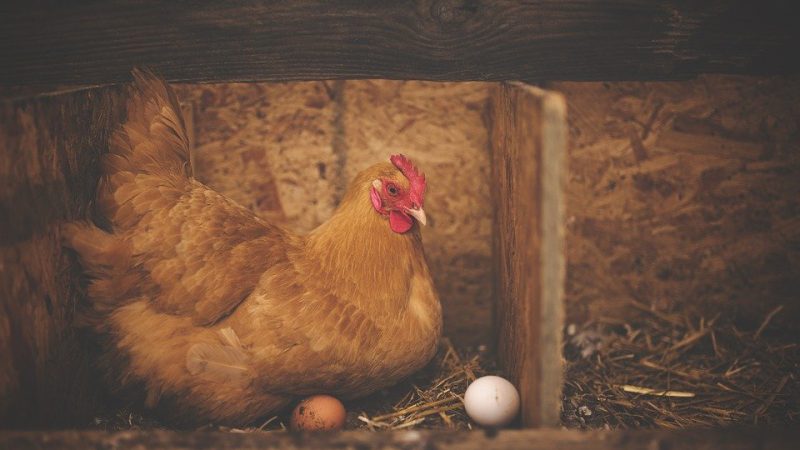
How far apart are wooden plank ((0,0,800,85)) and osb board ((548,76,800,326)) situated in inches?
22.3

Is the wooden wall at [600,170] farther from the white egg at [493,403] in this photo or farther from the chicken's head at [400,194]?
the white egg at [493,403]

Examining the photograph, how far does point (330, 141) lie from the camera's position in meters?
2.31

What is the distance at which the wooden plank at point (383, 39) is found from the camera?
165cm

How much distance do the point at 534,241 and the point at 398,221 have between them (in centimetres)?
63

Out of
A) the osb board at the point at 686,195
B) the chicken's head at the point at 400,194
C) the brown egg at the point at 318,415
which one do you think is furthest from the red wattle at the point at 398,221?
the osb board at the point at 686,195

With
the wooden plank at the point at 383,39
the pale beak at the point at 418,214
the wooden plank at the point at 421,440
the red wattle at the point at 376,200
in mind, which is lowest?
the wooden plank at the point at 421,440

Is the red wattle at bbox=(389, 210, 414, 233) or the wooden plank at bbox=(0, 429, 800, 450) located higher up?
the red wattle at bbox=(389, 210, 414, 233)

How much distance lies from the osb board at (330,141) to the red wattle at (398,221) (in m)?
0.38

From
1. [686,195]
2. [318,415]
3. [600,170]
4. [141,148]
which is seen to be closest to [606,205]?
[600,170]

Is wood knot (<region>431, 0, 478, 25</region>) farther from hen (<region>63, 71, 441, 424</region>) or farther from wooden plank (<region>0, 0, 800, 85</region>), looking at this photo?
hen (<region>63, 71, 441, 424</region>)

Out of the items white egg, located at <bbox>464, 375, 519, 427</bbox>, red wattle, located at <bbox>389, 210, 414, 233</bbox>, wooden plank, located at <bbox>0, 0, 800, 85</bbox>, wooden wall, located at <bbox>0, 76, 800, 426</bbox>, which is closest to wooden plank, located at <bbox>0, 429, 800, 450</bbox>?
white egg, located at <bbox>464, 375, 519, 427</bbox>

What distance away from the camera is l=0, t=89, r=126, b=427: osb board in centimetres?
147

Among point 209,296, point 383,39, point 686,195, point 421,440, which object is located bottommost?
point 421,440

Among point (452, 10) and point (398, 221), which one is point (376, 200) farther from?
point (452, 10)
